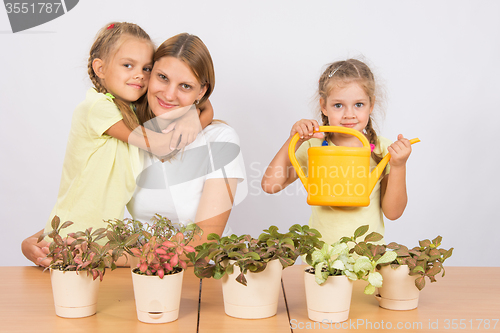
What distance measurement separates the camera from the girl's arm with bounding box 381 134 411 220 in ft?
3.75

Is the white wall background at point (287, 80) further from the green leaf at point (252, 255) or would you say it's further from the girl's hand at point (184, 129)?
the green leaf at point (252, 255)

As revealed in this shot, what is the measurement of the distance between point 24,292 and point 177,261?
42cm

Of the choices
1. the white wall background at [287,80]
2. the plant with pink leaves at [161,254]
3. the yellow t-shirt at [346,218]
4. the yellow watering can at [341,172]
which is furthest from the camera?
the white wall background at [287,80]

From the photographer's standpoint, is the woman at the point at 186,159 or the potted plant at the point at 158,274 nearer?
the potted plant at the point at 158,274

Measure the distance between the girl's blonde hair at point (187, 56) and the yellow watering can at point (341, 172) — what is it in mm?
486

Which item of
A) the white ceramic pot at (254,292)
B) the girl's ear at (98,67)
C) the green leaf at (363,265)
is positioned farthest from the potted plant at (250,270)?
the girl's ear at (98,67)

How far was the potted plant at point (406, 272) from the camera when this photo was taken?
885 millimetres

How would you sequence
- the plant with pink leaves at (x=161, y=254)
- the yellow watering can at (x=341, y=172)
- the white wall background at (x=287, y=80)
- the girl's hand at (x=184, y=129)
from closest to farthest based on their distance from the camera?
the plant with pink leaves at (x=161, y=254), the yellow watering can at (x=341, y=172), the girl's hand at (x=184, y=129), the white wall background at (x=287, y=80)

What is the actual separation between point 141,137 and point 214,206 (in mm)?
311

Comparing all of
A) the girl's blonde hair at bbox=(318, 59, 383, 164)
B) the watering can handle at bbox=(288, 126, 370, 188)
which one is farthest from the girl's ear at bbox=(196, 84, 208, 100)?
the watering can handle at bbox=(288, 126, 370, 188)

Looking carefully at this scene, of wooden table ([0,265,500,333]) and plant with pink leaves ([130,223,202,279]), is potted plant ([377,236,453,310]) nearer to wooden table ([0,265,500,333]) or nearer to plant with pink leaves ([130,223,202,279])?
wooden table ([0,265,500,333])

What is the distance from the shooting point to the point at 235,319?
0.86 metres

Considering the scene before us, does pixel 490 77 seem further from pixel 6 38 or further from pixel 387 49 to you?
pixel 6 38

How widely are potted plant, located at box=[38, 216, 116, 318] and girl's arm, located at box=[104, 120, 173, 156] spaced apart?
0.55 m
